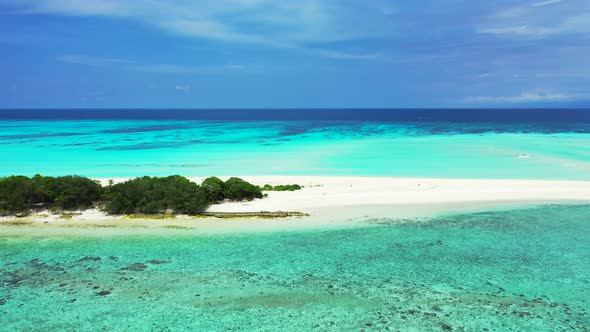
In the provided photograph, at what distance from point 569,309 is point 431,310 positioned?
10.2 ft

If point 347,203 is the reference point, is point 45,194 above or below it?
above

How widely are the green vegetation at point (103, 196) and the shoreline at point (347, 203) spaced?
2.01ft

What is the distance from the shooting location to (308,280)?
36.6ft

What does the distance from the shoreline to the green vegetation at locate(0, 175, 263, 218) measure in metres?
0.61

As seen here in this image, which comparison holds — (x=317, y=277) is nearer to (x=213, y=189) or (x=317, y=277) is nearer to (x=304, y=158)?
(x=213, y=189)

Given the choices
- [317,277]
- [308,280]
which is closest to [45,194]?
[308,280]

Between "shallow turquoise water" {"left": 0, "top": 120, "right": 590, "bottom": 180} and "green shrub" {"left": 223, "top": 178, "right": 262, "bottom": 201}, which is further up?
"shallow turquoise water" {"left": 0, "top": 120, "right": 590, "bottom": 180}

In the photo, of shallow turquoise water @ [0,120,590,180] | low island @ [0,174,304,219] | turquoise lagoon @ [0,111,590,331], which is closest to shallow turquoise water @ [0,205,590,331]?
turquoise lagoon @ [0,111,590,331]

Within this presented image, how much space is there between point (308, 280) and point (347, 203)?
8604 millimetres

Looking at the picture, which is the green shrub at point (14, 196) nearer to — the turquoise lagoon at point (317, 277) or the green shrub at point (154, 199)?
the turquoise lagoon at point (317, 277)

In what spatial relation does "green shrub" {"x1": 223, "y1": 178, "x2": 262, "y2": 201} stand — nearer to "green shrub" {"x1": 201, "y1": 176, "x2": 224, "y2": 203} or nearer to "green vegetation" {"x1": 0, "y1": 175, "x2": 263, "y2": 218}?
"green shrub" {"x1": 201, "y1": 176, "x2": 224, "y2": 203}

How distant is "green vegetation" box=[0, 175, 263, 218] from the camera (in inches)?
679

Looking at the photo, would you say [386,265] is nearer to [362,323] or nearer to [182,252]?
[362,323]

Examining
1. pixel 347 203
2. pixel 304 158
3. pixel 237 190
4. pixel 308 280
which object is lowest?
pixel 308 280
